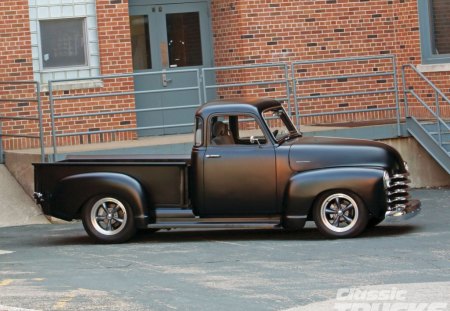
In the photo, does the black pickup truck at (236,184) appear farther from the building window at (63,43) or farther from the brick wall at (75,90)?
the building window at (63,43)

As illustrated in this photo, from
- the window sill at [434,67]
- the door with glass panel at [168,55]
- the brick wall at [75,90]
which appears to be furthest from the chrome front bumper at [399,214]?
the door with glass panel at [168,55]

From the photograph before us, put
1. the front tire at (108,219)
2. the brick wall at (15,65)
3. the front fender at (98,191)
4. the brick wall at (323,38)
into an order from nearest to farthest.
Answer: the front fender at (98,191) < the front tire at (108,219) < the brick wall at (15,65) < the brick wall at (323,38)

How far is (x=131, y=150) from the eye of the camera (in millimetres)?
16484

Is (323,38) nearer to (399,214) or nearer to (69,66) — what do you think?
(69,66)

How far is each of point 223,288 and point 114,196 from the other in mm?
3645

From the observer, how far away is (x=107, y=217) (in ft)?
42.9

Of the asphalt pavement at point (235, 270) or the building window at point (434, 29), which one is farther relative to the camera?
the building window at point (434, 29)

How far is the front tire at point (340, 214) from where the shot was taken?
12.4m

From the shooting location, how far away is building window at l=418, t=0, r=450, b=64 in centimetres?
1981

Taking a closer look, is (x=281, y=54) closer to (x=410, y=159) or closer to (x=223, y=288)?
(x=410, y=159)

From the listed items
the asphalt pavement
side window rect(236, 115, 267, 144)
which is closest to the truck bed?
the asphalt pavement

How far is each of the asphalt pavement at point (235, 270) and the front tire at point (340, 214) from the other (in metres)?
0.16

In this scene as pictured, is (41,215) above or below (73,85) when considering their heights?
below

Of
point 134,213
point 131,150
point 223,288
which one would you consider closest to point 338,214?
point 134,213
